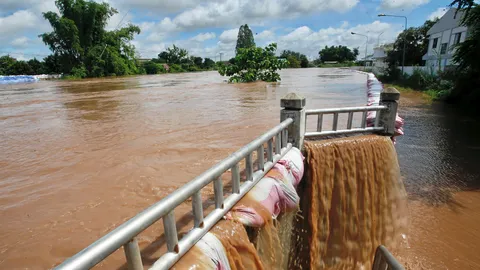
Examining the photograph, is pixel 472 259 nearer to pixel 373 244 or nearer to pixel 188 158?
pixel 373 244

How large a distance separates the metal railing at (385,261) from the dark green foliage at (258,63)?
20.3 meters

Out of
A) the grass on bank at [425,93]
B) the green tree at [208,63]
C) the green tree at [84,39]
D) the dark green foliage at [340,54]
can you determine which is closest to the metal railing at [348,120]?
the grass on bank at [425,93]

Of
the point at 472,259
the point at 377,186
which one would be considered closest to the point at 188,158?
the point at 377,186

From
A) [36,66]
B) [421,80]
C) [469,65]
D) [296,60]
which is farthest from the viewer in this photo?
[296,60]

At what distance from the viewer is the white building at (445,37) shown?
25781 millimetres

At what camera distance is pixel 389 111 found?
16.6ft

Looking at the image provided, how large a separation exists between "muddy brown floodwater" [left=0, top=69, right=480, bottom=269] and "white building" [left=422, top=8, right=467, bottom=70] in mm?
20983

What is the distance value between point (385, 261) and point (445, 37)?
3312 centimetres

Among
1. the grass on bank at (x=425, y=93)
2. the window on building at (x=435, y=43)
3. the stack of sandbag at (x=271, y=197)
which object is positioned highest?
the window on building at (x=435, y=43)

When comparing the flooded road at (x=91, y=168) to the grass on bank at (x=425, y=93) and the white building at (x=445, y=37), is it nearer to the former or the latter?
the grass on bank at (x=425, y=93)

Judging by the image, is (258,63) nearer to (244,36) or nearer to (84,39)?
(84,39)

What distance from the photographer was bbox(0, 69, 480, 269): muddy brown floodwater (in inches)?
119

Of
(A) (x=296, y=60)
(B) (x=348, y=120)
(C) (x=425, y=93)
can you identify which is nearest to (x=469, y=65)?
(C) (x=425, y=93)

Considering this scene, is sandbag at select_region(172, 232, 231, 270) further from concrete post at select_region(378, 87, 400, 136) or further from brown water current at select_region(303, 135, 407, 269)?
concrete post at select_region(378, 87, 400, 136)
